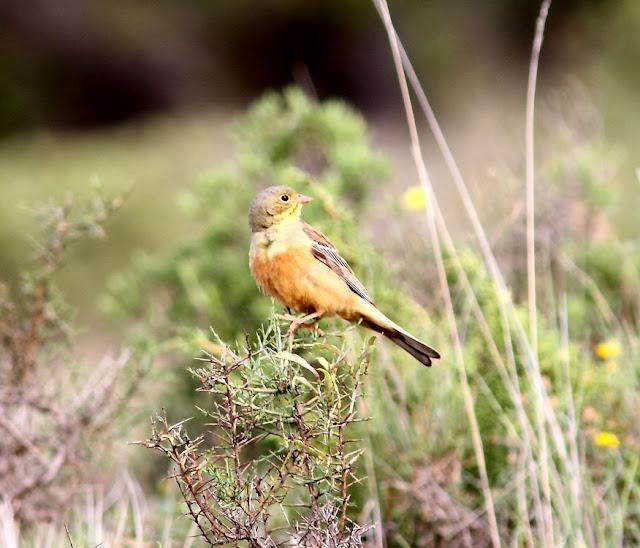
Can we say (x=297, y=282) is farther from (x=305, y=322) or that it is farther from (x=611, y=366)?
(x=611, y=366)

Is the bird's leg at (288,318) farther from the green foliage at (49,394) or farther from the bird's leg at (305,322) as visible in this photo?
the green foliage at (49,394)

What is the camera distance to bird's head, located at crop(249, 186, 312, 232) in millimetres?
2965

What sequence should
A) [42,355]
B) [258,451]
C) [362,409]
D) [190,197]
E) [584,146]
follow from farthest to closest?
[584,146] < [190,197] < [258,451] < [42,355] < [362,409]

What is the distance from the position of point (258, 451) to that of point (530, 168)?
1.74m

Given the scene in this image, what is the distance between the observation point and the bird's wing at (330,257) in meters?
3.00

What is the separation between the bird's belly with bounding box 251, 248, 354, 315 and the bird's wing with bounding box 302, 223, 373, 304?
63mm

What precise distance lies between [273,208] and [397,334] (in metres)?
0.46

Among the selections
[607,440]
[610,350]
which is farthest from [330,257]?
[610,350]

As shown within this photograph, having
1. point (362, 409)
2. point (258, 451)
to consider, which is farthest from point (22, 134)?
point (362, 409)

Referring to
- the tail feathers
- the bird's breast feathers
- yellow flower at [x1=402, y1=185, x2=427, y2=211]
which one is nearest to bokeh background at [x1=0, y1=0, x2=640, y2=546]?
yellow flower at [x1=402, y1=185, x2=427, y2=211]

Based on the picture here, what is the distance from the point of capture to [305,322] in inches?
112

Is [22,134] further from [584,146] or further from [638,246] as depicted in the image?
[638,246]

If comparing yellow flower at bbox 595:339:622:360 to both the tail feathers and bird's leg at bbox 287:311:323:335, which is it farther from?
bird's leg at bbox 287:311:323:335

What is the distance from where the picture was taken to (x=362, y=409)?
3.52m
